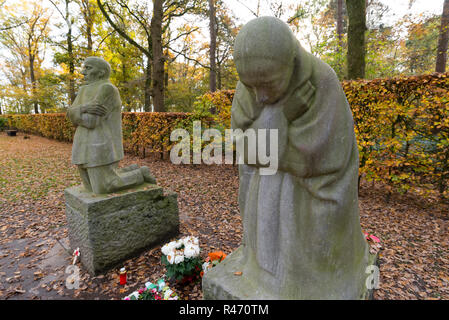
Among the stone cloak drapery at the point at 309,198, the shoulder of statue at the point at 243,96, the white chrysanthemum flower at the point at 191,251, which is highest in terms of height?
the shoulder of statue at the point at 243,96

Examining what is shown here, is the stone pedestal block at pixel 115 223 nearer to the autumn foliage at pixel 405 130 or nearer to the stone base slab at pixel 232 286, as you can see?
the stone base slab at pixel 232 286

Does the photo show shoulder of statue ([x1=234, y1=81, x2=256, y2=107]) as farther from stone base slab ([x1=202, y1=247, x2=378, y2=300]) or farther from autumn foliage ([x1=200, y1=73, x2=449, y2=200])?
autumn foliage ([x1=200, y1=73, x2=449, y2=200])

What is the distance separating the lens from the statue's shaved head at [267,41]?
104 centimetres

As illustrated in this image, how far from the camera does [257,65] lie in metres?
1.08

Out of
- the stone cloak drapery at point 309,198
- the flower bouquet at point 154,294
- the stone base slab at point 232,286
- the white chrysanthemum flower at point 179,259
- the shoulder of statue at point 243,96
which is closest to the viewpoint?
the stone cloak drapery at point 309,198

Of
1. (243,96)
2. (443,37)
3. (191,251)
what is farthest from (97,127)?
(443,37)

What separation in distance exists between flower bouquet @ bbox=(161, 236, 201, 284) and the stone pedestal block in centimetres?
86

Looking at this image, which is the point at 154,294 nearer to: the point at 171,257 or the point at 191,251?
the point at 171,257

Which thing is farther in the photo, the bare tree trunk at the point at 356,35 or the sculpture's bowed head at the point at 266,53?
the bare tree trunk at the point at 356,35

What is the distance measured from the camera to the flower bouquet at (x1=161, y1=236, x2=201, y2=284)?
2.77m

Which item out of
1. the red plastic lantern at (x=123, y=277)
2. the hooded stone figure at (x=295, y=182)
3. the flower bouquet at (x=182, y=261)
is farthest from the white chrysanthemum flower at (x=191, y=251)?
the hooded stone figure at (x=295, y=182)

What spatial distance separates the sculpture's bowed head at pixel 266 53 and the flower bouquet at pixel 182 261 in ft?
7.62

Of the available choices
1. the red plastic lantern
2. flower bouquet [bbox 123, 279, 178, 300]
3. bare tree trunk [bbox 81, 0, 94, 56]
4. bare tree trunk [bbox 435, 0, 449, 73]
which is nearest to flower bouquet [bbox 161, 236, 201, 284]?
flower bouquet [bbox 123, 279, 178, 300]

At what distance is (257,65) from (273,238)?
103cm
